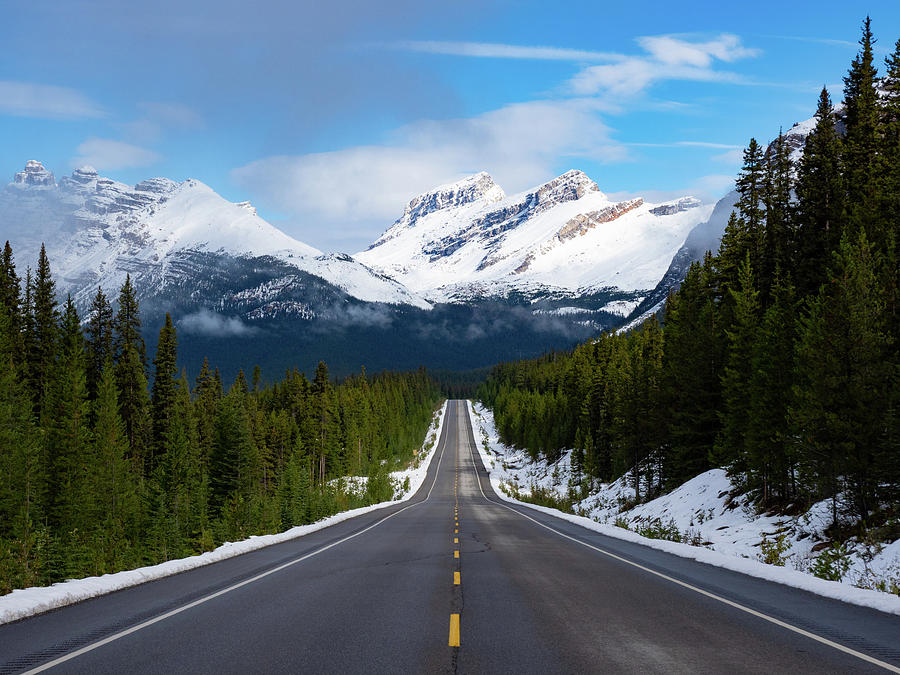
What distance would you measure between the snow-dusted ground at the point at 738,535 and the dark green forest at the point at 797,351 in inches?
45.2

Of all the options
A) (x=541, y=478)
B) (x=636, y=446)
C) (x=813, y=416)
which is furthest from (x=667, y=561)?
(x=541, y=478)

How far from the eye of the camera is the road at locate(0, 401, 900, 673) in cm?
720

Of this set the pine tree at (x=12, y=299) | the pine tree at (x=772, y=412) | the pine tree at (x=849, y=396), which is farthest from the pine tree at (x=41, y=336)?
the pine tree at (x=849, y=396)

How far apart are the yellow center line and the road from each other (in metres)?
0.04

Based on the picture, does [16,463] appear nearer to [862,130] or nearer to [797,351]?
[797,351]

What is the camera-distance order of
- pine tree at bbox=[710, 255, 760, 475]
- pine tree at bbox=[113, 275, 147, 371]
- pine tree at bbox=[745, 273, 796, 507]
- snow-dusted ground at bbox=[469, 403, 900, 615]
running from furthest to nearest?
pine tree at bbox=[113, 275, 147, 371] → pine tree at bbox=[710, 255, 760, 475] → pine tree at bbox=[745, 273, 796, 507] → snow-dusted ground at bbox=[469, 403, 900, 615]

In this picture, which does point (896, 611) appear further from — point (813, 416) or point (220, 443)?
point (220, 443)

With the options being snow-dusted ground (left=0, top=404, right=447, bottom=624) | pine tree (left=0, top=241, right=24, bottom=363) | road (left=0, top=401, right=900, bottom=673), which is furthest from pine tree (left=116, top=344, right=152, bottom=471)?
road (left=0, top=401, right=900, bottom=673)

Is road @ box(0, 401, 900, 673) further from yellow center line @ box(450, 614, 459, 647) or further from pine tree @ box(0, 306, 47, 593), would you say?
pine tree @ box(0, 306, 47, 593)

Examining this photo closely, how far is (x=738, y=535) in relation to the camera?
79.3ft

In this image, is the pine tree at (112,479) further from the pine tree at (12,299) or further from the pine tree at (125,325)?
the pine tree at (125,325)

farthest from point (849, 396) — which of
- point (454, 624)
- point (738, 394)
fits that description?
point (454, 624)

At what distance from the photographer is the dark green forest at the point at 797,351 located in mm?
19328

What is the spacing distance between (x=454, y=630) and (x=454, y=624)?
0.40 meters
